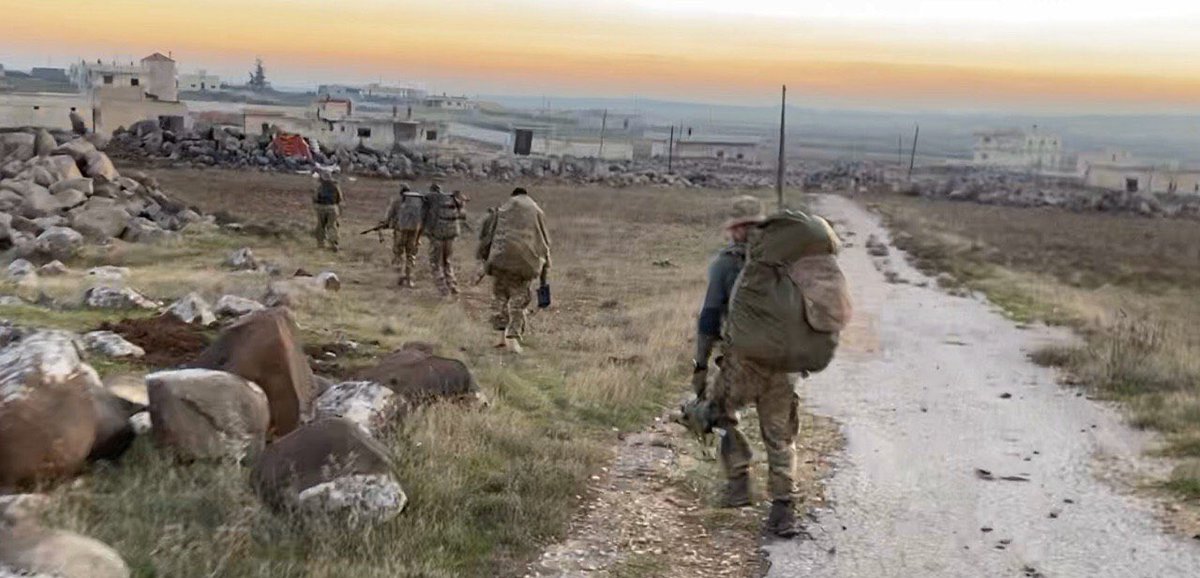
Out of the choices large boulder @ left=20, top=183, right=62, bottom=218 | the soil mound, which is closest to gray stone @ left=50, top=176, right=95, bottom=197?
large boulder @ left=20, top=183, right=62, bottom=218

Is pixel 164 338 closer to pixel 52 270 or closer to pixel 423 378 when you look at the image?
pixel 423 378

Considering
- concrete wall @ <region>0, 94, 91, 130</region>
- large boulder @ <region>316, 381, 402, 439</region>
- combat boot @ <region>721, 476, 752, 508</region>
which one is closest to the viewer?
combat boot @ <region>721, 476, 752, 508</region>

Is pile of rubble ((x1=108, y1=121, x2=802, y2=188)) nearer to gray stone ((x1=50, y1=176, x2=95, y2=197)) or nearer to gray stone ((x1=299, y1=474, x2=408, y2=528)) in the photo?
gray stone ((x1=50, y1=176, x2=95, y2=197))

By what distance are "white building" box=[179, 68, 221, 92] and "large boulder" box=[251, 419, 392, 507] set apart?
15396 centimetres

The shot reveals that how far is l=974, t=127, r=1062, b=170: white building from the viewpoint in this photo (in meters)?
166

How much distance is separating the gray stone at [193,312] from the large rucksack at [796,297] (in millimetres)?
6344

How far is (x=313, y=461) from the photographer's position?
584 centimetres

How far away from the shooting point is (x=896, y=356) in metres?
12.9

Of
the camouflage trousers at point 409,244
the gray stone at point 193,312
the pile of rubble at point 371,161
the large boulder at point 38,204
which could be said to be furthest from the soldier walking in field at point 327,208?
the pile of rubble at point 371,161

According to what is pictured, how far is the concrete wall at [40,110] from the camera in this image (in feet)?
210

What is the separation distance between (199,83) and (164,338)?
157m

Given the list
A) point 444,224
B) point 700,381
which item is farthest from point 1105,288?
point 700,381

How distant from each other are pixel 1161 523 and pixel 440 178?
5517 centimetres

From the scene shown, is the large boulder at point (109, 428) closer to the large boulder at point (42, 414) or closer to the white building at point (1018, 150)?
the large boulder at point (42, 414)
